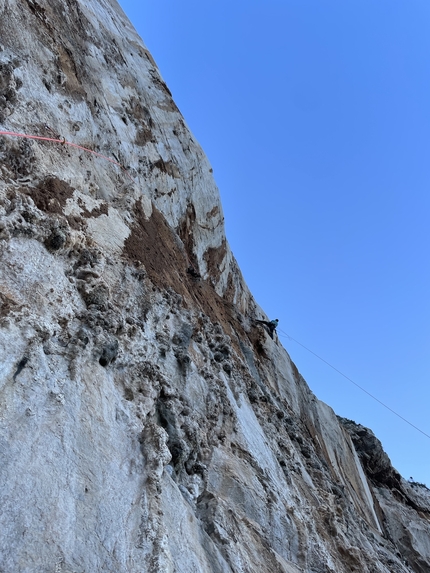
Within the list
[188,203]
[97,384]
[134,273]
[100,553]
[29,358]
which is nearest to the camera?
[100,553]

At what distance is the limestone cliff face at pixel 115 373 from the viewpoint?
4.75 metres

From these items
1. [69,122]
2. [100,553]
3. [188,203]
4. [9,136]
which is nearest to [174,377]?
[100,553]

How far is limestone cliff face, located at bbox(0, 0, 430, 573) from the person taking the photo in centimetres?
475

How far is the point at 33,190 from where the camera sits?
7.95 m

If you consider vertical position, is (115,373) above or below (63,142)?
below

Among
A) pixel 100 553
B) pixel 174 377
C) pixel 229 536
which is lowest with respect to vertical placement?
pixel 100 553

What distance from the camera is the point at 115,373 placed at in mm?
6664

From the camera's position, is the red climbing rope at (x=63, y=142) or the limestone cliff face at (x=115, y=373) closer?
the limestone cliff face at (x=115, y=373)

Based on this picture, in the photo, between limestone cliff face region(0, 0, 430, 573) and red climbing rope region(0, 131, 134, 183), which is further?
red climbing rope region(0, 131, 134, 183)

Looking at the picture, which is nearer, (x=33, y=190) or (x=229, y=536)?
(x=229, y=536)

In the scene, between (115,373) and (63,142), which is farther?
(63,142)

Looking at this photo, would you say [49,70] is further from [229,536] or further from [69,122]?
[229,536]

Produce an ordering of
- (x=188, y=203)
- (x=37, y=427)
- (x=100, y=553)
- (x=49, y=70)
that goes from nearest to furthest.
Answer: (x=100, y=553)
(x=37, y=427)
(x=49, y=70)
(x=188, y=203)

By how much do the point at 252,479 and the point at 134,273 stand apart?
466 cm
